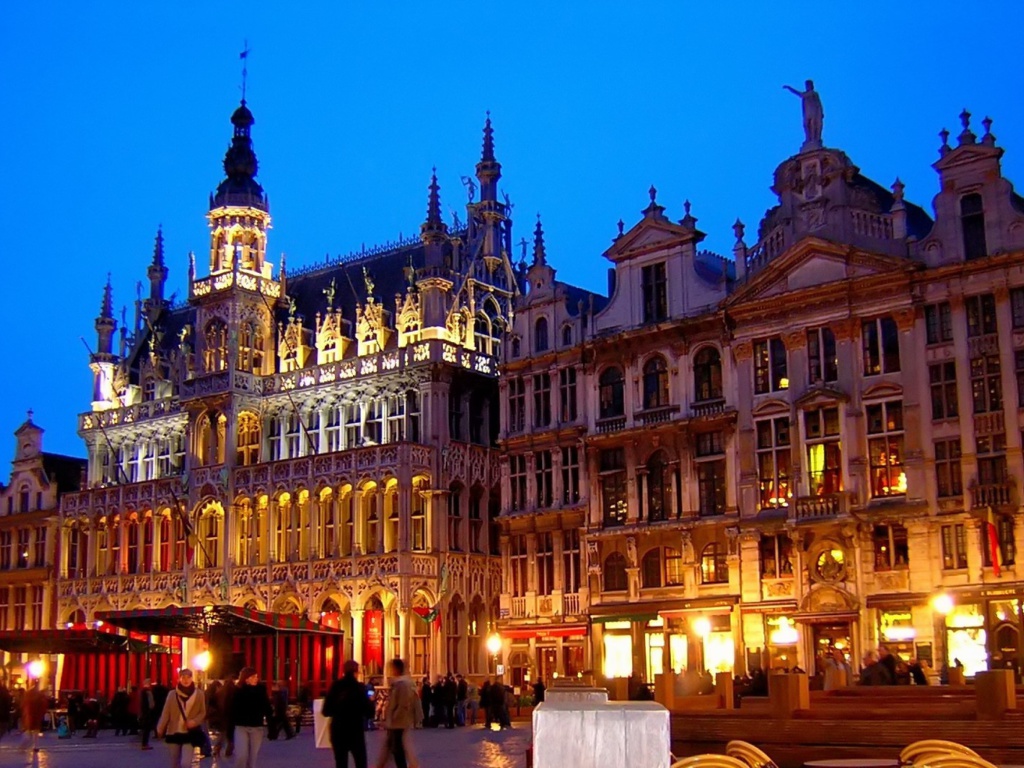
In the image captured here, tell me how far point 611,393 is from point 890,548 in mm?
11575

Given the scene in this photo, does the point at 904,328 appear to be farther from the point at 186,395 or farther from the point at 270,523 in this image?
the point at 186,395

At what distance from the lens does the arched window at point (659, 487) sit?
44.8 metres

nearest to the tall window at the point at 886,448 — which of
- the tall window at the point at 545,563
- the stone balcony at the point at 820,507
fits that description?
the stone balcony at the point at 820,507

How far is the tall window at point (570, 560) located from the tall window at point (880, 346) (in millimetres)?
12217

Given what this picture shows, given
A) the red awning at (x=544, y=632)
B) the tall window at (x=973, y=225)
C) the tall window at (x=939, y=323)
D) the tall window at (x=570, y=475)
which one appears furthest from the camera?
the tall window at (x=570, y=475)

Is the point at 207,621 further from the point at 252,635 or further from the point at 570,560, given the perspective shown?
the point at 570,560

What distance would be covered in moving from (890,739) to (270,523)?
4136 cm

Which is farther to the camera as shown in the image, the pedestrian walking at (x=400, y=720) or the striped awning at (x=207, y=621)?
the striped awning at (x=207, y=621)

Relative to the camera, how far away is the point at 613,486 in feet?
152

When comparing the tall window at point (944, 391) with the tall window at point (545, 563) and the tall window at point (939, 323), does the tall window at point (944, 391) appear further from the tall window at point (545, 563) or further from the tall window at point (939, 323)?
the tall window at point (545, 563)

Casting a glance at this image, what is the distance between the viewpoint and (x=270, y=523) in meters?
55.2

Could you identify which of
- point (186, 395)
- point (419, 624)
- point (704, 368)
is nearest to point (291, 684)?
point (419, 624)

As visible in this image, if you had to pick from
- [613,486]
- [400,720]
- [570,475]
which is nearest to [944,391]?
[613,486]

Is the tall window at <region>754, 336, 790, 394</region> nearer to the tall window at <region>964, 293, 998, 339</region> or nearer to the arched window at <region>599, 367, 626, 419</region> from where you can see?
the arched window at <region>599, 367, 626, 419</region>
